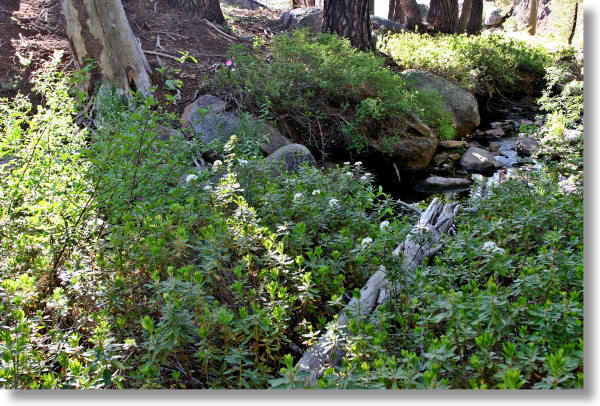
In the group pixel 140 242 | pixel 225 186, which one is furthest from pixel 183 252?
pixel 225 186

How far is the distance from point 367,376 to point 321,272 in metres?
0.73

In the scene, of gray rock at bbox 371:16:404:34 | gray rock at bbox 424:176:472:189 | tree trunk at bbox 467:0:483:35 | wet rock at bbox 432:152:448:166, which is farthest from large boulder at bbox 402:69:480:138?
tree trunk at bbox 467:0:483:35

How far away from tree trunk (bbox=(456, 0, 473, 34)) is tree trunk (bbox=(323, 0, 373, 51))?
4.29 meters

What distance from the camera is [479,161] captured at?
629 cm

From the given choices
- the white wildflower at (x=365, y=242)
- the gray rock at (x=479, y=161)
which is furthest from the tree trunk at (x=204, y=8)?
the white wildflower at (x=365, y=242)

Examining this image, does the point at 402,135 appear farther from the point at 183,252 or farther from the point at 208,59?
the point at 183,252

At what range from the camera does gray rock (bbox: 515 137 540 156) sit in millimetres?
5698

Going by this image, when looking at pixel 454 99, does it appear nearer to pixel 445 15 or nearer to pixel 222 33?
pixel 222 33

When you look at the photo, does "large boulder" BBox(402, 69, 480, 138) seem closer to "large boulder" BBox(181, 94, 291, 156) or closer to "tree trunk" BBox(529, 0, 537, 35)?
"tree trunk" BBox(529, 0, 537, 35)

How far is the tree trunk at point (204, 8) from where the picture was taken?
21.9 feet

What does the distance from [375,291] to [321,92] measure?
417 centimetres

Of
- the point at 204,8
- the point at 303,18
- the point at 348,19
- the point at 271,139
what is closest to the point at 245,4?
the point at 303,18

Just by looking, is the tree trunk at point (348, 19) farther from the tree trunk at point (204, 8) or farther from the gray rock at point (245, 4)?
the tree trunk at point (204, 8)

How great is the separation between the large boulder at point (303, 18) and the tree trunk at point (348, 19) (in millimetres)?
1170
